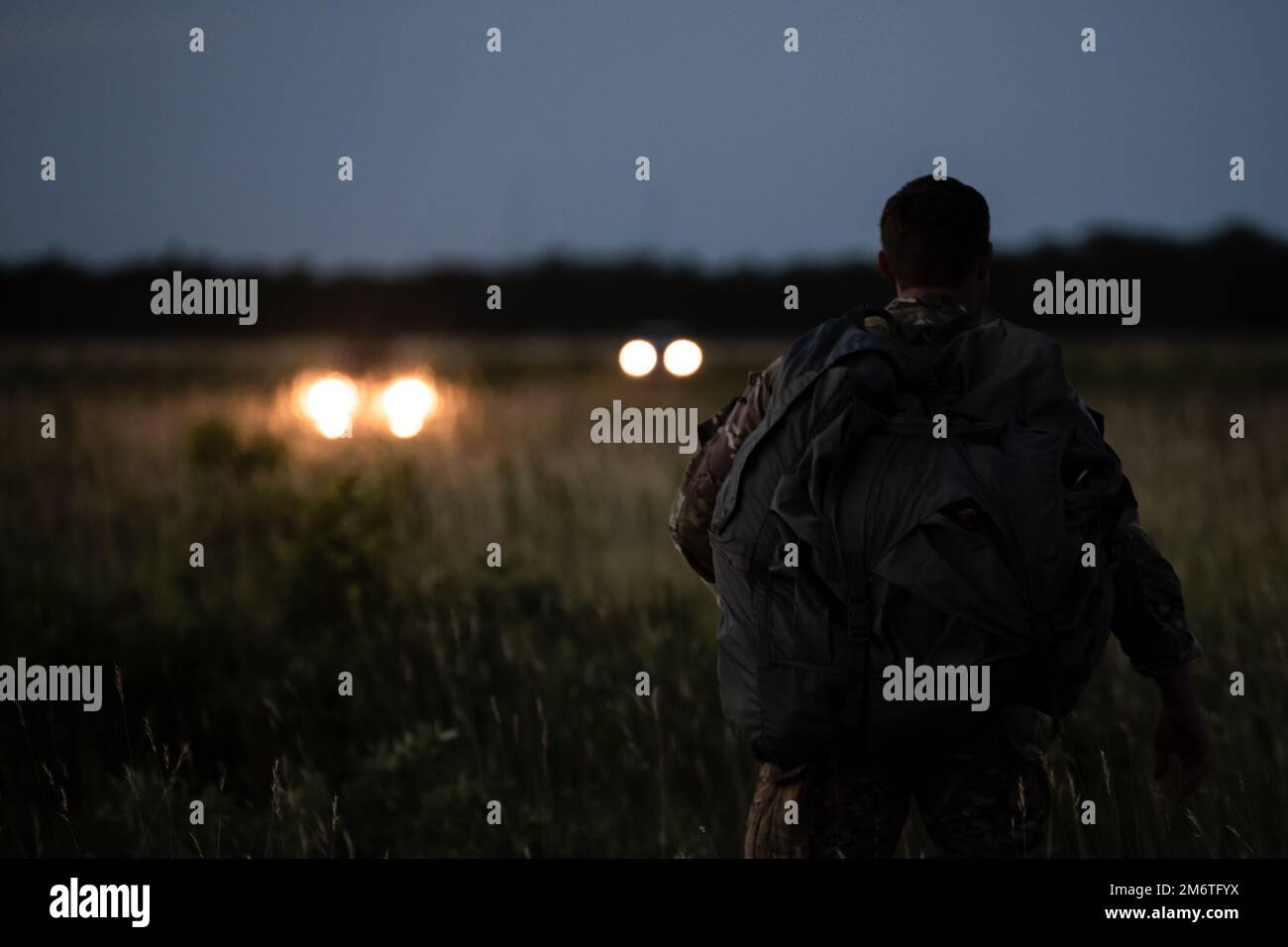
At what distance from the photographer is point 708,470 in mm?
2758

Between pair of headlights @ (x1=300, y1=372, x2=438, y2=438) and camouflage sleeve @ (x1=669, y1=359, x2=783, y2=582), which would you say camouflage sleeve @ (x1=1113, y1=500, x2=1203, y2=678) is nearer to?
camouflage sleeve @ (x1=669, y1=359, x2=783, y2=582)

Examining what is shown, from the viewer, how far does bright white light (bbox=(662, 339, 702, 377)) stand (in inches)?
751

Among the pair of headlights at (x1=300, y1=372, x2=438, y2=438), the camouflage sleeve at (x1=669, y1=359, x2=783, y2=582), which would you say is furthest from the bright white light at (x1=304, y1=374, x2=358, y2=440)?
the camouflage sleeve at (x1=669, y1=359, x2=783, y2=582)

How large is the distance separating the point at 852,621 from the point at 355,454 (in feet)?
41.1

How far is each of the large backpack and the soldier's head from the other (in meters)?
0.23

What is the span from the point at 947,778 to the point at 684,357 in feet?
56.1

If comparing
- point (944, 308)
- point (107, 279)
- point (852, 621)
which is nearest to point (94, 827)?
point (852, 621)

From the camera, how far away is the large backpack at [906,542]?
7.65ft

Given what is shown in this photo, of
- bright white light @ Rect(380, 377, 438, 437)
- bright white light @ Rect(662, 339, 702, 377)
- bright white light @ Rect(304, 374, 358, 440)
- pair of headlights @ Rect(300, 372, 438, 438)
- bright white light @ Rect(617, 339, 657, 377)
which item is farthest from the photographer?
bright white light @ Rect(617, 339, 657, 377)

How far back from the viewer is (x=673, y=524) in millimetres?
2791

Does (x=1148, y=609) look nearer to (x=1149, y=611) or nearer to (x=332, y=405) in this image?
(x=1149, y=611)

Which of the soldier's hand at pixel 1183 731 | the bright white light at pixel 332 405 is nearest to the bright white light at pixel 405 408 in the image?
the bright white light at pixel 332 405

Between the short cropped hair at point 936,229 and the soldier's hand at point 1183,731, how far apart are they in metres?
1.04
